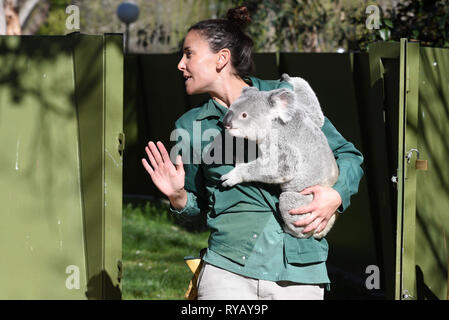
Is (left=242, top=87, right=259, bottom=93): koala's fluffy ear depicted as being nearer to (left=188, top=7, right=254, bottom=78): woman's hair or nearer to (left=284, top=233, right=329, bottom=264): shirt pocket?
(left=188, top=7, right=254, bottom=78): woman's hair

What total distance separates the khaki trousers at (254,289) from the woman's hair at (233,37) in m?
0.86

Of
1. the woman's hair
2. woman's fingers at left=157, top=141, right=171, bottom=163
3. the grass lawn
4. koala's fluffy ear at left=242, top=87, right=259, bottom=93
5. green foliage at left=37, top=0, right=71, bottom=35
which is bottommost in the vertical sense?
the grass lawn

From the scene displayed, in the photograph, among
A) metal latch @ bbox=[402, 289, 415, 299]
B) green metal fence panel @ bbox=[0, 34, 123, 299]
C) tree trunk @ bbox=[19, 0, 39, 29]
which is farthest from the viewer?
tree trunk @ bbox=[19, 0, 39, 29]

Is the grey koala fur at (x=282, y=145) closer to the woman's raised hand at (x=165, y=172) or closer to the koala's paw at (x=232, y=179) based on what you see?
the koala's paw at (x=232, y=179)

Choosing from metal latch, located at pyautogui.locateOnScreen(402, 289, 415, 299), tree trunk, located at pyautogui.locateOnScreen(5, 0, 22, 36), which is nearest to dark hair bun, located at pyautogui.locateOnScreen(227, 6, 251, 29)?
metal latch, located at pyautogui.locateOnScreen(402, 289, 415, 299)

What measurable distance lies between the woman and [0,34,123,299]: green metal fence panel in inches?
38.2

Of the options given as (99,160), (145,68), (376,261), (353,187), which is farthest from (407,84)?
(145,68)

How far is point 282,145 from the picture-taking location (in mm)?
3172

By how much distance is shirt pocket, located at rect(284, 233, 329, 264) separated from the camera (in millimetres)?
3293

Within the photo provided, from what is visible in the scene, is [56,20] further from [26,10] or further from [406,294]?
[406,294]

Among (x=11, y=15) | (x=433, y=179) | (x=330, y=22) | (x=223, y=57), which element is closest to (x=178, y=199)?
(x=223, y=57)

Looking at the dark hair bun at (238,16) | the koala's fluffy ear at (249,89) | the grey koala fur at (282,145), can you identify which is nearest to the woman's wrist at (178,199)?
the grey koala fur at (282,145)
